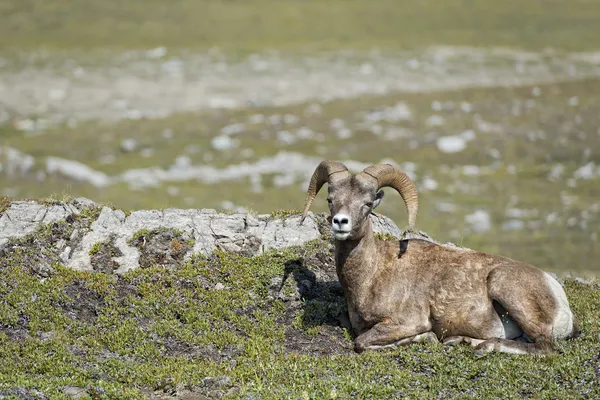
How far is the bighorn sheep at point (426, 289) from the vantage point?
15.3 m

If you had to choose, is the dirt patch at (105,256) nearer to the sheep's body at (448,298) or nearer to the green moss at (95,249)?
the green moss at (95,249)

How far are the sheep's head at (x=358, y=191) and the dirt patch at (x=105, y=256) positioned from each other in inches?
177

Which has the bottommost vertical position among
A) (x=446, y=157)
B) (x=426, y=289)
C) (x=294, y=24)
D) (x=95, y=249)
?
(x=294, y=24)

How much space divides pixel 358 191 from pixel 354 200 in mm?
190

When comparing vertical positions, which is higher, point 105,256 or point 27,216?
point 27,216

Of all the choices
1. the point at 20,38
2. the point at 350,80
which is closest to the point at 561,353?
the point at 350,80

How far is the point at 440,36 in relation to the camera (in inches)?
3888

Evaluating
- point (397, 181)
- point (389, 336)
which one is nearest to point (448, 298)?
point (389, 336)

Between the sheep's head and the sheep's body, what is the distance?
0.75 m

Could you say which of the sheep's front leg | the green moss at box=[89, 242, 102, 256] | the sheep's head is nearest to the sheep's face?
the sheep's head

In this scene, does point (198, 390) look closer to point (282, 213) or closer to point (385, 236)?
point (282, 213)

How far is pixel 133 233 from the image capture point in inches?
716

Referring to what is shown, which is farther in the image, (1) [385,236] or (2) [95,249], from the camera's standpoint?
(1) [385,236]

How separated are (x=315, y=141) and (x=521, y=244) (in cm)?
1685
